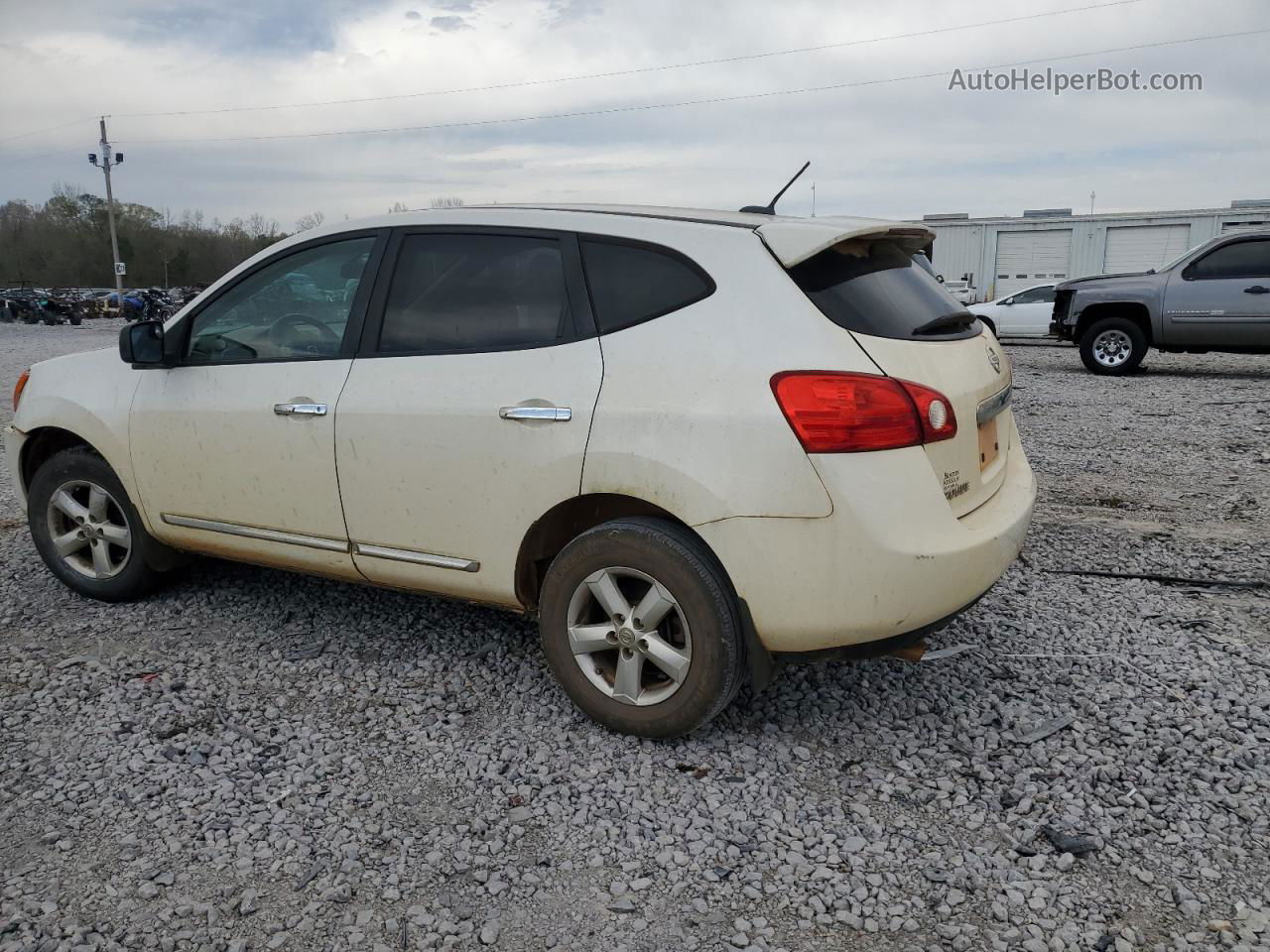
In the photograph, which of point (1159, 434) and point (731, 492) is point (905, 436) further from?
point (1159, 434)

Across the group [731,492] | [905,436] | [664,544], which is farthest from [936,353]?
[664,544]

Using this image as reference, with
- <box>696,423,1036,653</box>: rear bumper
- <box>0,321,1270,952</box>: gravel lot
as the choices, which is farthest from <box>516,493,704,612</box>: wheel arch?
<box>0,321,1270,952</box>: gravel lot

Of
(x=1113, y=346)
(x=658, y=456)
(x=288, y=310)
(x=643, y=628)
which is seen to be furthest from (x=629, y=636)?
(x=1113, y=346)

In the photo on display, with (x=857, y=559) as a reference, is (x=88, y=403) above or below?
above

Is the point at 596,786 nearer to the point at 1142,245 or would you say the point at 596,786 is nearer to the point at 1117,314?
the point at 1117,314

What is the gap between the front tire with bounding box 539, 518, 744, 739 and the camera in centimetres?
293

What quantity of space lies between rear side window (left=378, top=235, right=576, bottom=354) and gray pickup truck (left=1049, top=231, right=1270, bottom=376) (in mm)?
12424

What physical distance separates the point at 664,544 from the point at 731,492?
28 cm

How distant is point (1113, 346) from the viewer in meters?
13.8

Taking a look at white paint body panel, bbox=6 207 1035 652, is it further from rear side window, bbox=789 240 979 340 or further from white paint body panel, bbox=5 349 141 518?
white paint body panel, bbox=5 349 141 518

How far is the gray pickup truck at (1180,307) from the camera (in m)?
12.7

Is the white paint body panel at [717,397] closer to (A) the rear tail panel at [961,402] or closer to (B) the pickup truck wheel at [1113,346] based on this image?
(A) the rear tail panel at [961,402]

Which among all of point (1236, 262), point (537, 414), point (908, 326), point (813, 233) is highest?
point (1236, 262)

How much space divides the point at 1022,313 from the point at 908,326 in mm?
19665
